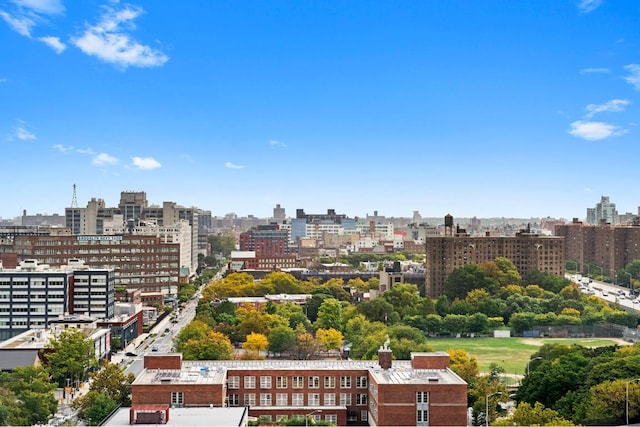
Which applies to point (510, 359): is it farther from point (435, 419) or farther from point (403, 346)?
point (435, 419)

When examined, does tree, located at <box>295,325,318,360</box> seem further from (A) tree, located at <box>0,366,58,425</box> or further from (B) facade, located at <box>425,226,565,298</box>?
(B) facade, located at <box>425,226,565,298</box>

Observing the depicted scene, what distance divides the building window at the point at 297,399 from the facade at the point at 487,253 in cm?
4869

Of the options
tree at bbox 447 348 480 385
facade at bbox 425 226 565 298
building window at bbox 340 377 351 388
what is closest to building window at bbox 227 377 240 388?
building window at bbox 340 377 351 388

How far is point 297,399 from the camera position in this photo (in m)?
28.5

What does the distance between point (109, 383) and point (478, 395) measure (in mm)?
15242

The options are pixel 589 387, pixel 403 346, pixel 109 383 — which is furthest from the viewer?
pixel 403 346

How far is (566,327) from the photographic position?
184 feet

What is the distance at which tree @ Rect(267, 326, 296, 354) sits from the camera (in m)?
43.5

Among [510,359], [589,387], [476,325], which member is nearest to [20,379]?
[589,387]

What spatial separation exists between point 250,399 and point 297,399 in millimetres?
1739

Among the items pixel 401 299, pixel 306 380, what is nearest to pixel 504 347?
pixel 401 299

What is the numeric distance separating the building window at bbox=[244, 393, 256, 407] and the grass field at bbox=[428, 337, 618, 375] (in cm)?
1783

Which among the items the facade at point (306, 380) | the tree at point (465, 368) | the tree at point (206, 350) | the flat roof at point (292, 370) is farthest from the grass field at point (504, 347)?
the facade at point (306, 380)

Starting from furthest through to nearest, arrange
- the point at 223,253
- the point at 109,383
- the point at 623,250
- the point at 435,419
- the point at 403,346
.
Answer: the point at 223,253 < the point at 623,250 < the point at 403,346 < the point at 109,383 < the point at 435,419
